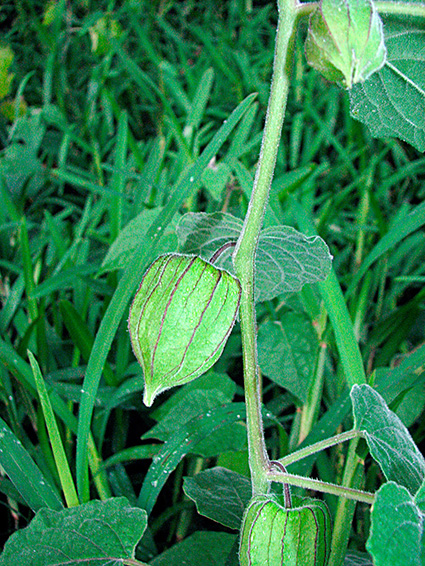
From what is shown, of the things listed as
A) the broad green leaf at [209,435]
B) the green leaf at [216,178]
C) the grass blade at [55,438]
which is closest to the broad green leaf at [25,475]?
the grass blade at [55,438]

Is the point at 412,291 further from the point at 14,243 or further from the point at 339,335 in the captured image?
the point at 14,243

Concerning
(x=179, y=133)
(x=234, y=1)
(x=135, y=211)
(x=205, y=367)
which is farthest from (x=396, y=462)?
(x=234, y=1)

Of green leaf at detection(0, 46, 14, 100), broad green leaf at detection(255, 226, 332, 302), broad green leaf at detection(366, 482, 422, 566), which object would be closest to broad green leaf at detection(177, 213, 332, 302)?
broad green leaf at detection(255, 226, 332, 302)

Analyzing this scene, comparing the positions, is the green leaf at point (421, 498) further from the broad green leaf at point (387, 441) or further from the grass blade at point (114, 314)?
the grass blade at point (114, 314)

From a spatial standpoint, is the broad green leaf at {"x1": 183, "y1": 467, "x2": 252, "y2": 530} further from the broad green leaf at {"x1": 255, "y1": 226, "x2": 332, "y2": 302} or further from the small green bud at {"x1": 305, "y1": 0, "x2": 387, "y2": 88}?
the small green bud at {"x1": 305, "y1": 0, "x2": 387, "y2": 88}

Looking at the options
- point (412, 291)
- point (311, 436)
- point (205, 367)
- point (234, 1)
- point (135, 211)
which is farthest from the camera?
point (234, 1)

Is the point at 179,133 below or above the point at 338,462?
above
